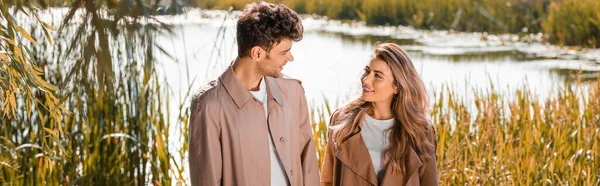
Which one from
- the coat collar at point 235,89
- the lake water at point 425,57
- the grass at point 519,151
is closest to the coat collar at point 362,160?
the coat collar at point 235,89

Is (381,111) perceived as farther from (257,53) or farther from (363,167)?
(257,53)

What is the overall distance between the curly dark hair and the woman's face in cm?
40

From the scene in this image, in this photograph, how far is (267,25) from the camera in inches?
72.3

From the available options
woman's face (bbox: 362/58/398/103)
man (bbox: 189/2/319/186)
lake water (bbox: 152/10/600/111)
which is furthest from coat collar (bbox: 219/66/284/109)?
lake water (bbox: 152/10/600/111)

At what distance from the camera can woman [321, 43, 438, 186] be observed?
87.1 inches

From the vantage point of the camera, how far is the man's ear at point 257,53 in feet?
6.03

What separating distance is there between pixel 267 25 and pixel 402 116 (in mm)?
552

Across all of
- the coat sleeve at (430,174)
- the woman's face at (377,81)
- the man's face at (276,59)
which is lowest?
the coat sleeve at (430,174)

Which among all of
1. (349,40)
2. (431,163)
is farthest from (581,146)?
(349,40)

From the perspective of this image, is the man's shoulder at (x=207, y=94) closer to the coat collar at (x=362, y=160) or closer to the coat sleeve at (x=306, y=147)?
the coat sleeve at (x=306, y=147)

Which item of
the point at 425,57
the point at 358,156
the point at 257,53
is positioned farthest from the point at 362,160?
the point at 425,57

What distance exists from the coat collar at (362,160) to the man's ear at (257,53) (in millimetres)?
472

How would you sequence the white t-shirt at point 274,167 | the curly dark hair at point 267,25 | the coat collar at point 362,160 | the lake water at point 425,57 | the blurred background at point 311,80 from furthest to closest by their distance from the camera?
1. the lake water at point 425,57
2. the coat collar at point 362,160
3. the white t-shirt at point 274,167
4. the curly dark hair at point 267,25
5. the blurred background at point 311,80

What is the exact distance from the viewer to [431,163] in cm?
222
